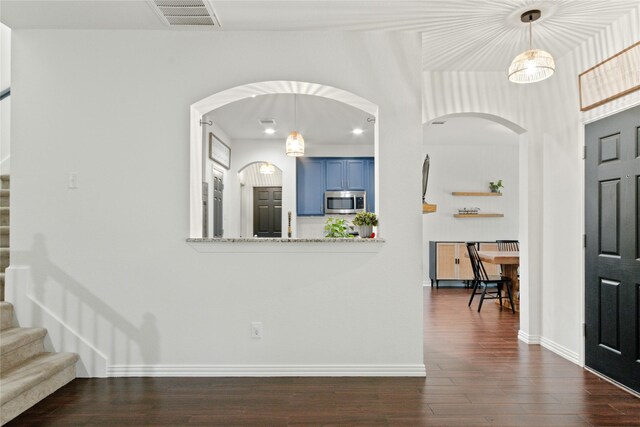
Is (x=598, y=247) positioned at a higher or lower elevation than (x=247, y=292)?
higher

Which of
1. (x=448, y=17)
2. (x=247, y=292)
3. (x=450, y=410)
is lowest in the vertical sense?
(x=450, y=410)

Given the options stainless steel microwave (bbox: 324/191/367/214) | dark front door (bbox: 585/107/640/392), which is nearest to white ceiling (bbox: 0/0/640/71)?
dark front door (bbox: 585/107/640/392)

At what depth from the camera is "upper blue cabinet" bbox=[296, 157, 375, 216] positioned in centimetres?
790

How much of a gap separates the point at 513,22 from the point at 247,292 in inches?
107

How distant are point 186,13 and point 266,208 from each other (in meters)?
6.79

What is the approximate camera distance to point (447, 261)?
24.9 feet

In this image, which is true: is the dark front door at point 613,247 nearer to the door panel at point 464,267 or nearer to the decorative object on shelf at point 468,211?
the door panel at point 464,267

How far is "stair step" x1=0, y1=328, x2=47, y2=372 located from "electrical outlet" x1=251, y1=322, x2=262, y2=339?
1.50m

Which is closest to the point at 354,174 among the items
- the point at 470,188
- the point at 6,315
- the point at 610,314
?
the point at 470,188

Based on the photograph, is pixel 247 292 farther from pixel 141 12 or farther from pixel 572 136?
pixel 572 136

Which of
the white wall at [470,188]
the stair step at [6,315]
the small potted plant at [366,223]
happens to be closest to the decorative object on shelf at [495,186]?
the white wall at [470,188]

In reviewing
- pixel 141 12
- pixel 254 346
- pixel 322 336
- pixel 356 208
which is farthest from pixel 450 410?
pixel 356 208

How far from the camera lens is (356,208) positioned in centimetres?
784

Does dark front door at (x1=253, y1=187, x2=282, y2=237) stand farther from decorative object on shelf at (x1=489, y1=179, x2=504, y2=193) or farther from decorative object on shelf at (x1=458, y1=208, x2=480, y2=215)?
decorative object on shelf at (x1=489, y1=179, x2=504, y2=193)
